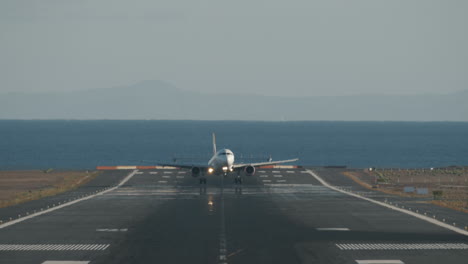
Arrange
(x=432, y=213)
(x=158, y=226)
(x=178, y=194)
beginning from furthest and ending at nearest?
(x=178, y=194) < (x=432, y=213) < (x=158, y=226)

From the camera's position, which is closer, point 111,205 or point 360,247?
point 360,247

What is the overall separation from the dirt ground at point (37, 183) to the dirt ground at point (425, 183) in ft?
134

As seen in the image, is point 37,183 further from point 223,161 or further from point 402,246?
point 402,246

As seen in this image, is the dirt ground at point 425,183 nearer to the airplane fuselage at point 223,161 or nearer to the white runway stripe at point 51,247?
the airplane fuselage at point 223,161

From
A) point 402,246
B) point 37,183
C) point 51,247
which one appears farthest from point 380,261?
point 37,183

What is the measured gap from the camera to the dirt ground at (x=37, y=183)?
87.1 m

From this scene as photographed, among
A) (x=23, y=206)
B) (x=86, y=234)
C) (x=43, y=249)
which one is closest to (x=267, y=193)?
(x=23, y=206)

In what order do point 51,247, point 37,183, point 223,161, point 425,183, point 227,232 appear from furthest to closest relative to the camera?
point 425,183 → point 37,183 → point 223,161 → point 227,232 → point 51,247

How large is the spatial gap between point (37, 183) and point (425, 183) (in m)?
57.2

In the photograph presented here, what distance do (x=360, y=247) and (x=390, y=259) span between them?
4.29 metres

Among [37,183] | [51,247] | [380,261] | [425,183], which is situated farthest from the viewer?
[425,183]

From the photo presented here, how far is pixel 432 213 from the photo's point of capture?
59.5 meters

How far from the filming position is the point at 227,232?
46938mm

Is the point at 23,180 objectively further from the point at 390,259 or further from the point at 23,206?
the point at 390,259
